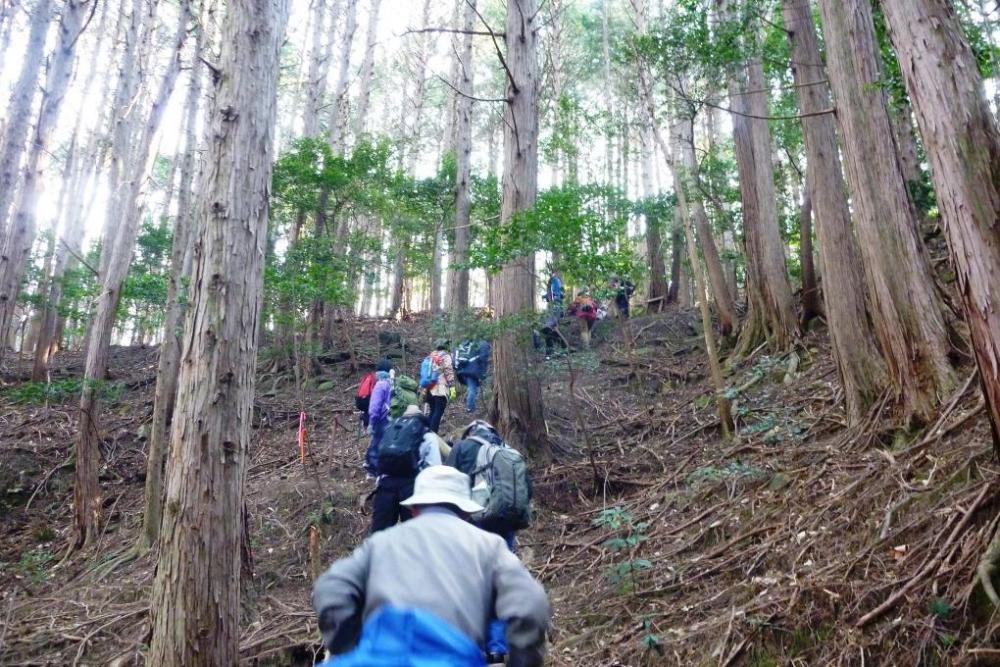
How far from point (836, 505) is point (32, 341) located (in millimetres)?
25973

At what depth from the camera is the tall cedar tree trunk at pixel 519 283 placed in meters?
9.10

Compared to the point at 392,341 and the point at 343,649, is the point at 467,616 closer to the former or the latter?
the point at 343,649

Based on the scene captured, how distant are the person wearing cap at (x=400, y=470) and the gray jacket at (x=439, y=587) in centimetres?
326

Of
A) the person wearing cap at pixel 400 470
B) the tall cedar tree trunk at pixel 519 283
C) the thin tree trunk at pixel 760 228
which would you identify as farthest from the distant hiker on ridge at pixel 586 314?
the person wearing cap at pixel 400 470

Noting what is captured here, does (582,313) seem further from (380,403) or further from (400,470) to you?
(400,470)

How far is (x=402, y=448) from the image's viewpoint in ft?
19.6

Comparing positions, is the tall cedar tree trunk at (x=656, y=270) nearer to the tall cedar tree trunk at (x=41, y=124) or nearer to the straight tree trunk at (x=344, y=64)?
the straight tree trunk at (x=344, y=64)

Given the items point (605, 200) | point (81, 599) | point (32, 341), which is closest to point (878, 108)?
point (605, 200)

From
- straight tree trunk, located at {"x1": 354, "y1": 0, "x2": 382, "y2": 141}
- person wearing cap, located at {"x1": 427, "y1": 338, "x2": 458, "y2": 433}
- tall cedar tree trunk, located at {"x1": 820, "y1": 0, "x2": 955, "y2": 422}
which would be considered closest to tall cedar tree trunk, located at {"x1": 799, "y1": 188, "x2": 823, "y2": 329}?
tall cedar tree trunk, located at {"x1": 820, "y1": 0, "x2": 955, "y2": 422}

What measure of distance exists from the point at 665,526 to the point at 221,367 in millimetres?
4747

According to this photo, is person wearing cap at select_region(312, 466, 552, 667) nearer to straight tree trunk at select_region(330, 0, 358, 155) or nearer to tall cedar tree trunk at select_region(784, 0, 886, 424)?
tall cedar tree trunk at select_region(784, 0, 886, 424)

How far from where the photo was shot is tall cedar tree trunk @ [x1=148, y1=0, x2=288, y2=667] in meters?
3.87

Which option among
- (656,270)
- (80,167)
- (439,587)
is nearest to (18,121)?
(439,587)

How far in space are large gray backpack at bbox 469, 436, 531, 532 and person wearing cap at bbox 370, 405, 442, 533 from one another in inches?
40.1
